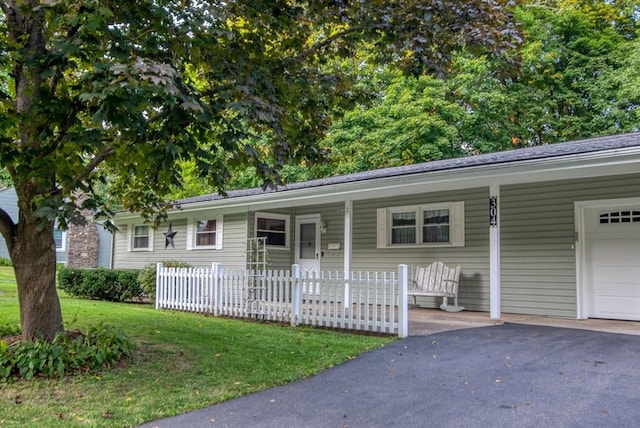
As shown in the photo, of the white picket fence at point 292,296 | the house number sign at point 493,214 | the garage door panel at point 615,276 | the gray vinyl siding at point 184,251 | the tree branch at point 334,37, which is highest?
the tree branch at point 334,37

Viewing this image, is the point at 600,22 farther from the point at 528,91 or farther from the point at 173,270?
the point at 173,270

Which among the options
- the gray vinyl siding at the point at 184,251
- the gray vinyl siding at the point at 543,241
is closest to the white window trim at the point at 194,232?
the gray vinyl siding at the point at 184,251

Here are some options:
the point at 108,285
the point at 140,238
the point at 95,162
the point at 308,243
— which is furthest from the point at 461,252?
the point at 140,238

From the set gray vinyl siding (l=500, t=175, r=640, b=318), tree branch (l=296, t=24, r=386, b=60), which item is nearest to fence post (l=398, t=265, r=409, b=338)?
tree branch (l=296, t=24, r=386, b=60)

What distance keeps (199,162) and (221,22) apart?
1608mm

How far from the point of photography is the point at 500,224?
9836 mm

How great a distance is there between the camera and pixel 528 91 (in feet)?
62.2

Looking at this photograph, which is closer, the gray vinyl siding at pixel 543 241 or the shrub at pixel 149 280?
the gray vinyl siding at pixel 543 241

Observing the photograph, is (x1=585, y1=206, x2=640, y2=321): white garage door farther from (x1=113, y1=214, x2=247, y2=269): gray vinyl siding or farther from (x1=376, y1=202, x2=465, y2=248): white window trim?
(x1=113, y1=214, x2=247, y2=269): gray vinyl siding

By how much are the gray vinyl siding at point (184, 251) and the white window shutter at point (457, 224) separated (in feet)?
17.3

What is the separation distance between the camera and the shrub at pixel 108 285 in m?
13.3

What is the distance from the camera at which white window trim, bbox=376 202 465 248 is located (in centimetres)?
1037

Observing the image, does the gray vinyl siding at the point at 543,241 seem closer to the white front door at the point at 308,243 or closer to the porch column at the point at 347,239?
the porch column at the point at 347,239

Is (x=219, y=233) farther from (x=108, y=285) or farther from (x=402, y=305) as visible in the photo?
(x=402, y=305)
